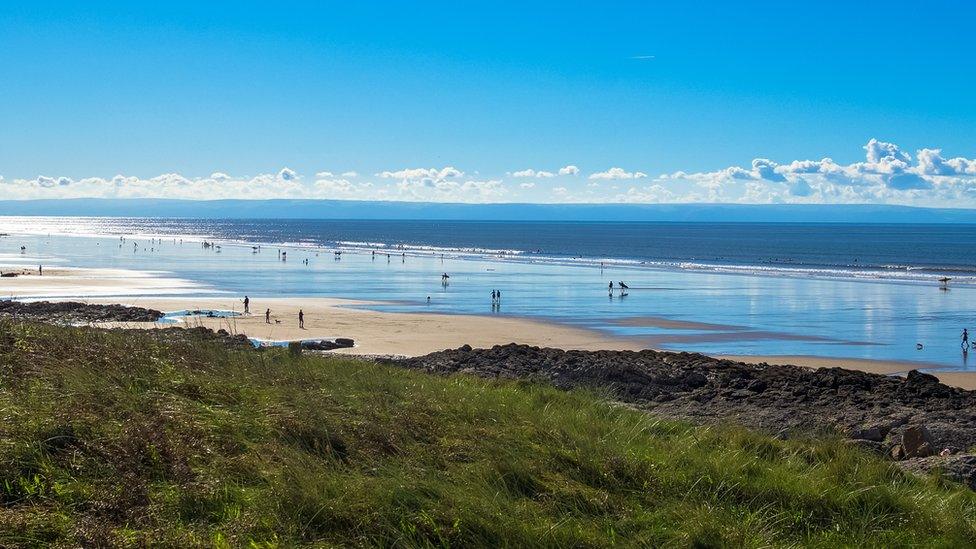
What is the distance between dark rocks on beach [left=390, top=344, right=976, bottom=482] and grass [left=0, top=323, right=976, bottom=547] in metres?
3.43

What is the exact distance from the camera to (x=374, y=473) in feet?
21.5

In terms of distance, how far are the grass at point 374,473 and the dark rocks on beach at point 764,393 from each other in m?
3.43

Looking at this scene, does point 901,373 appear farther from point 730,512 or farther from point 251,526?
point 251,526

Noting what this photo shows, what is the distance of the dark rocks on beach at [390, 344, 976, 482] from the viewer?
1305 centimetres

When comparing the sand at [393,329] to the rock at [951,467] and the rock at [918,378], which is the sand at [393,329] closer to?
the rock at [918,378]

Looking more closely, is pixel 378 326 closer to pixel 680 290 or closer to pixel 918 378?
pixel 918 378

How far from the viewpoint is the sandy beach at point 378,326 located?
2842cm

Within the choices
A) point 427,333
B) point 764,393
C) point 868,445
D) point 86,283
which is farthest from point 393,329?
point 86,283

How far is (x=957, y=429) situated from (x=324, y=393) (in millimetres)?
10379

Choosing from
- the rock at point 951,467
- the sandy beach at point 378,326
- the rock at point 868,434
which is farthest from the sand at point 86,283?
the rock at point 951,467

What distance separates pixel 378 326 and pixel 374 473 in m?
29.7

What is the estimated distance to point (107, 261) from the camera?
272ft

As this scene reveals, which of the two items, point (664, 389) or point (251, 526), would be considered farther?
point (664, 389)

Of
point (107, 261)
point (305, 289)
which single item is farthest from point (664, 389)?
point (107, 261)
